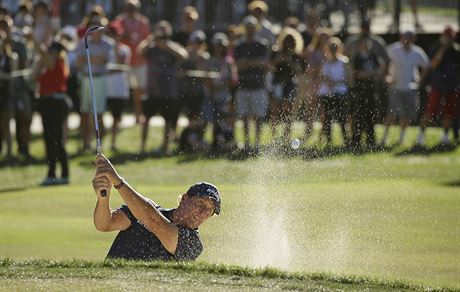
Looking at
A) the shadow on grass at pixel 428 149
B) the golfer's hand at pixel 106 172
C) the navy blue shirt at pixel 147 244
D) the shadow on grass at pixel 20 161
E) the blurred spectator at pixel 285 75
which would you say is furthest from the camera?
the shadow on grass at pixel 428 149

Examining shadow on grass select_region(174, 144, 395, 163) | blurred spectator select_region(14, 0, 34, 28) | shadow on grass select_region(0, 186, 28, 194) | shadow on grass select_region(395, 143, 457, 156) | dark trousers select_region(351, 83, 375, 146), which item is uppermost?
blurred spectator select_region(14, 0, 34, 28)

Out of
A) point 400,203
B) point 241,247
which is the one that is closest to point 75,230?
point 241,247

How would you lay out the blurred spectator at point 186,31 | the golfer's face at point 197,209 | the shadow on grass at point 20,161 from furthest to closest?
the blurred spectator at point 186,31, the shadow on grass at point 20,161, the golfer's face at point 197,209

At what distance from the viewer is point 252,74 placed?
71.2 feet

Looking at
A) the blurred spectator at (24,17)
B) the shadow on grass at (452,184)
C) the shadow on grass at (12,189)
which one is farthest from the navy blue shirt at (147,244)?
the blurred spectator at (24,17)

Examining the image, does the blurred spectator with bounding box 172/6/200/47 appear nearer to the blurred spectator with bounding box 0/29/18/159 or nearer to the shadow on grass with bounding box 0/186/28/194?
the blurred spectator with bounding box 0/29/18/159

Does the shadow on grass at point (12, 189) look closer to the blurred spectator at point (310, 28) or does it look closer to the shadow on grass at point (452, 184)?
the shadow on grass at point (452, 184)

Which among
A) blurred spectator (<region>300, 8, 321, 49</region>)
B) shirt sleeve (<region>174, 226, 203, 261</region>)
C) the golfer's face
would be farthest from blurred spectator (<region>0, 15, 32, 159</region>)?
the golfer's face

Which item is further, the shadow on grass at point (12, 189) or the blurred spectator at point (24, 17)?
the blurred spectator at point (24, 17)

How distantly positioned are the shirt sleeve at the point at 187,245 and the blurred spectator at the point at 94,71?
12052mm

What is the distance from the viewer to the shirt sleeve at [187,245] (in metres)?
9.38

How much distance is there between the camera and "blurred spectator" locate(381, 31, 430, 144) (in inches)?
896

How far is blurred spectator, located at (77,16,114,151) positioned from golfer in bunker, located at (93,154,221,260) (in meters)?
11.9

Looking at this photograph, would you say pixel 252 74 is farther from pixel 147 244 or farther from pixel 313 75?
pixel 147 244
